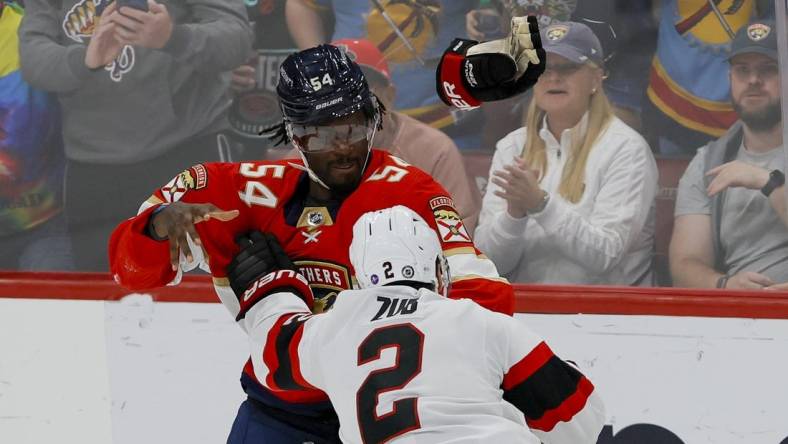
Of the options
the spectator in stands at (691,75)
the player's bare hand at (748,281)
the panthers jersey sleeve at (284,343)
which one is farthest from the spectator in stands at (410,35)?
the panthers jersey sleeve at (284,343)

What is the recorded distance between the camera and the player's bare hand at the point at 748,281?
12.1ft

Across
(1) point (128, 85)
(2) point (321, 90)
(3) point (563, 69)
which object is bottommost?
(1) point (128, 85)

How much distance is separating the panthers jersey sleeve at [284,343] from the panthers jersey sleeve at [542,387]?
0.34 meters

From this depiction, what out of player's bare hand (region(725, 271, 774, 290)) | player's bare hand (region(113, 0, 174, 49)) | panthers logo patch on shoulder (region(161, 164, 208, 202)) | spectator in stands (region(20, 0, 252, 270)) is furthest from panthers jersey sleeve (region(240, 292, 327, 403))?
player's bare hand (region(113, 0, 174, 49))

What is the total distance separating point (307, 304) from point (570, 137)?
1.67 m

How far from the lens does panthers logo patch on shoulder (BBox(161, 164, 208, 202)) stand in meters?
2.68

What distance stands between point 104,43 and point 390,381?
8.45 feet

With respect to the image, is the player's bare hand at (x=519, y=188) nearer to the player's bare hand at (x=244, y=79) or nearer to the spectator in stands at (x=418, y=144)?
Answer: the spectator in stands at (x=418, y=144)

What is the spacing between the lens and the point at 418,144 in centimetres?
404

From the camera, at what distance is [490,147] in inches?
158

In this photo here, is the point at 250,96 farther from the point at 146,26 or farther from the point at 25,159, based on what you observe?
the point at 25,159

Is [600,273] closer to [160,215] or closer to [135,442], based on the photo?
[135,442]

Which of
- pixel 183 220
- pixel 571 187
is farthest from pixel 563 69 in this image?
pixel 183 220

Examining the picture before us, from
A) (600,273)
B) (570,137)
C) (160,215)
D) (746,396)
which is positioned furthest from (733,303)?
(160,215)
